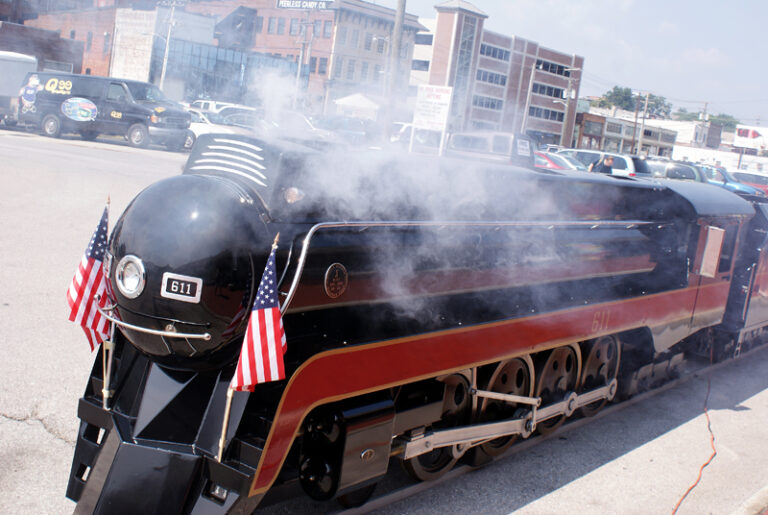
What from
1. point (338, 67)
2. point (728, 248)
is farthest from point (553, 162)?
point (338, 67)

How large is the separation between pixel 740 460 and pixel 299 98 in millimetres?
4464

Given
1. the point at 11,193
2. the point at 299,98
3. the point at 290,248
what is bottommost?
the point at 11,193

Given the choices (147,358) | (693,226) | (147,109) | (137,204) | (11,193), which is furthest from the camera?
(147,109)

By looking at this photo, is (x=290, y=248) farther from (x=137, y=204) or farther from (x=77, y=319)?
(x=77, y=319)

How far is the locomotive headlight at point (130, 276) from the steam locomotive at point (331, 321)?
11 millimetres

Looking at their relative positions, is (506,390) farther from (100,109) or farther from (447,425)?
(100,109)

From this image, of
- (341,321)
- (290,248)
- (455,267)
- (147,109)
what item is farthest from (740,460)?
(147,109)

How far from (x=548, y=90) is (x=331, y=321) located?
26.2ft

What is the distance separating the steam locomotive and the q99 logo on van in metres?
17.1

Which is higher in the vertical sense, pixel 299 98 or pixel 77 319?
pixel 299 98

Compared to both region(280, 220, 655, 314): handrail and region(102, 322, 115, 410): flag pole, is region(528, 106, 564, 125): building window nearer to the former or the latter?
region(280, 220, 655, 314): handrail

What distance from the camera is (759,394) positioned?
7.19m

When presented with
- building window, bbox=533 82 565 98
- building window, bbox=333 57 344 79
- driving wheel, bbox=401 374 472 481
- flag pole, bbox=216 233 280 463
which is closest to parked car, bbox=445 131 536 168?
building window, bbox=533 82 565 98

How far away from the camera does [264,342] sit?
279 centimetres
